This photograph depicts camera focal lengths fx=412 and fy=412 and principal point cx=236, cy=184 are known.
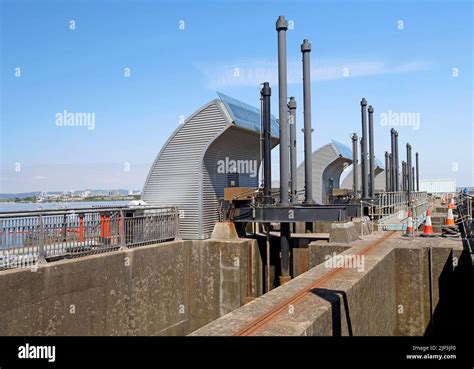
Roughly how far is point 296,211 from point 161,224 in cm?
508

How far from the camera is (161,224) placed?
15.5 metres

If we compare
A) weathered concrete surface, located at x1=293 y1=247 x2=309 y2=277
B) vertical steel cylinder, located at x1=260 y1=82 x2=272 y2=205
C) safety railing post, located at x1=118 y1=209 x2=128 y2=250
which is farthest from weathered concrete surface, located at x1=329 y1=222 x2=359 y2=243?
safety railing post, located at x1=118 y1=209 x2=128 y2=250

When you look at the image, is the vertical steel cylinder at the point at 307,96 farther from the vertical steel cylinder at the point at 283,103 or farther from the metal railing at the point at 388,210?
the metal railing at the point at 388,210

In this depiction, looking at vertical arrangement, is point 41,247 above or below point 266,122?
below

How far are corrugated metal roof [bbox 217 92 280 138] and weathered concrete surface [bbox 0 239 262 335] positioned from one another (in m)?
4.93

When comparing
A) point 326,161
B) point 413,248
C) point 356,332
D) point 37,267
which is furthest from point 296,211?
point 326,161

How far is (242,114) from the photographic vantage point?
17812 millimetres

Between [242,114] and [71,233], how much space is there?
904 cm

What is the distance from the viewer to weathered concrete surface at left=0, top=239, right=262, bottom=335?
30.9ft

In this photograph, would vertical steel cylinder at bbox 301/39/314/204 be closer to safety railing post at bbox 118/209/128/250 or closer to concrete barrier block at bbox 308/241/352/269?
concrete barrier block at bbox 308/241/352/269

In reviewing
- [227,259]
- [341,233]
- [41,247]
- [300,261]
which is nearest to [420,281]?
[341,233]

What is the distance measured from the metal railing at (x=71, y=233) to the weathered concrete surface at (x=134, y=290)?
44 centimetres

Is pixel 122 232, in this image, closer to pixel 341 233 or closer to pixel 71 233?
pixel 71 233
